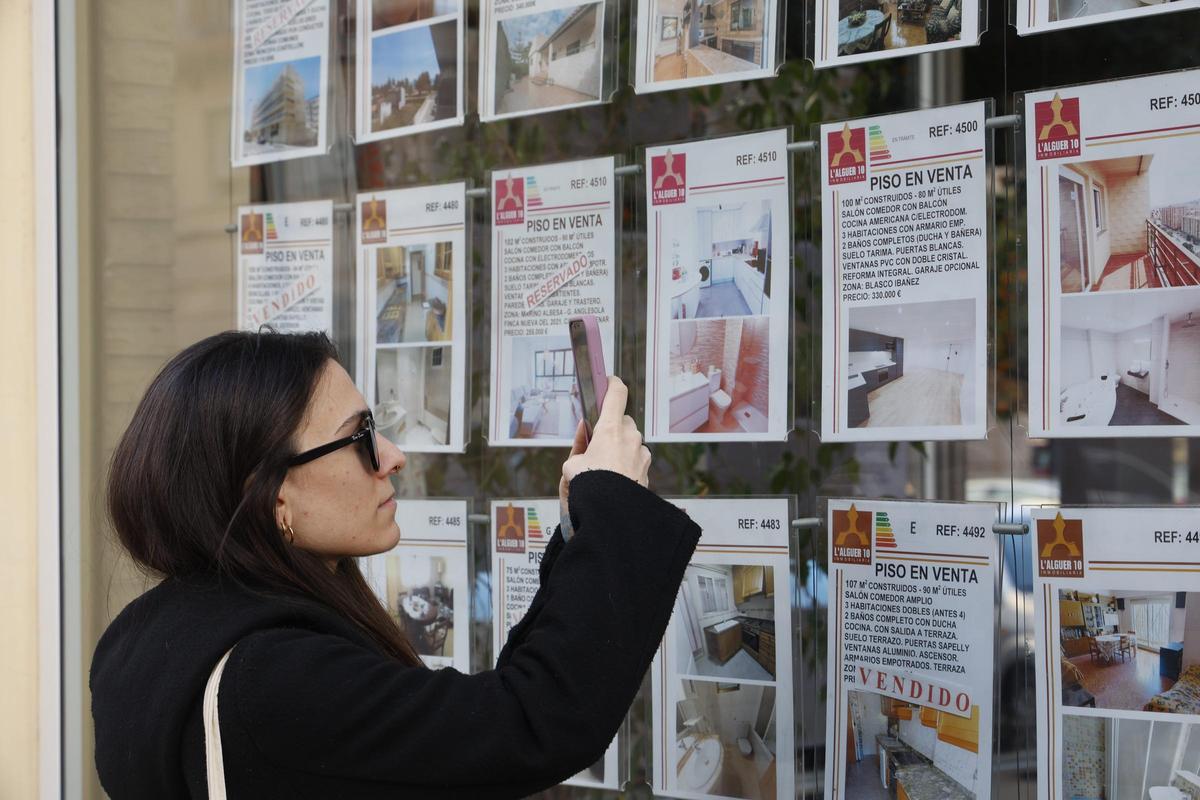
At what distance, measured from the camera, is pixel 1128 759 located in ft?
6.70

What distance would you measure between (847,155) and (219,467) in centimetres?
126

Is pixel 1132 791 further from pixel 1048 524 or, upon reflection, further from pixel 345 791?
pixel 345 791

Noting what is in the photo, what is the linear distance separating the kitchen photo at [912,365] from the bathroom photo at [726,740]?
56 centimetres

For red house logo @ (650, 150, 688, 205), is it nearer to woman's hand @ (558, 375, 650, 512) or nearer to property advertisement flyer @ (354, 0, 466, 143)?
property advertisement flyer @ (354, 0, 466, 143)

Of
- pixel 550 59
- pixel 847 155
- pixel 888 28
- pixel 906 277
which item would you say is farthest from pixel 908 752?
pixel 550 59

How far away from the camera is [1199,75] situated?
202 cm

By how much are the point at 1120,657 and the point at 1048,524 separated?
0.76 feet

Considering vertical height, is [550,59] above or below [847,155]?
above

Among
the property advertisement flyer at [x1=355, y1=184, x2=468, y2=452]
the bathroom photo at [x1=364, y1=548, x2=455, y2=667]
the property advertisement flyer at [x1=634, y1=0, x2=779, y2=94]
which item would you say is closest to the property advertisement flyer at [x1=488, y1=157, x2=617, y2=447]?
the property advertisement flyer at [x1=355, y1=184, x2=468, y2=452]

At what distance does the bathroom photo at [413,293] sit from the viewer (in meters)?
2.82

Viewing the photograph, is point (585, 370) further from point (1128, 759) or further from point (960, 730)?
point (1128, 759)

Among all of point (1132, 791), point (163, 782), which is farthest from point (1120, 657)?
point (163, 782)

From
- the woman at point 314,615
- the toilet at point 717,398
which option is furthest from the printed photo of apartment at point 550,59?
the woman at point 314,615

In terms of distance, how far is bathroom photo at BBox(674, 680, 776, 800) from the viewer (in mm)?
2402
